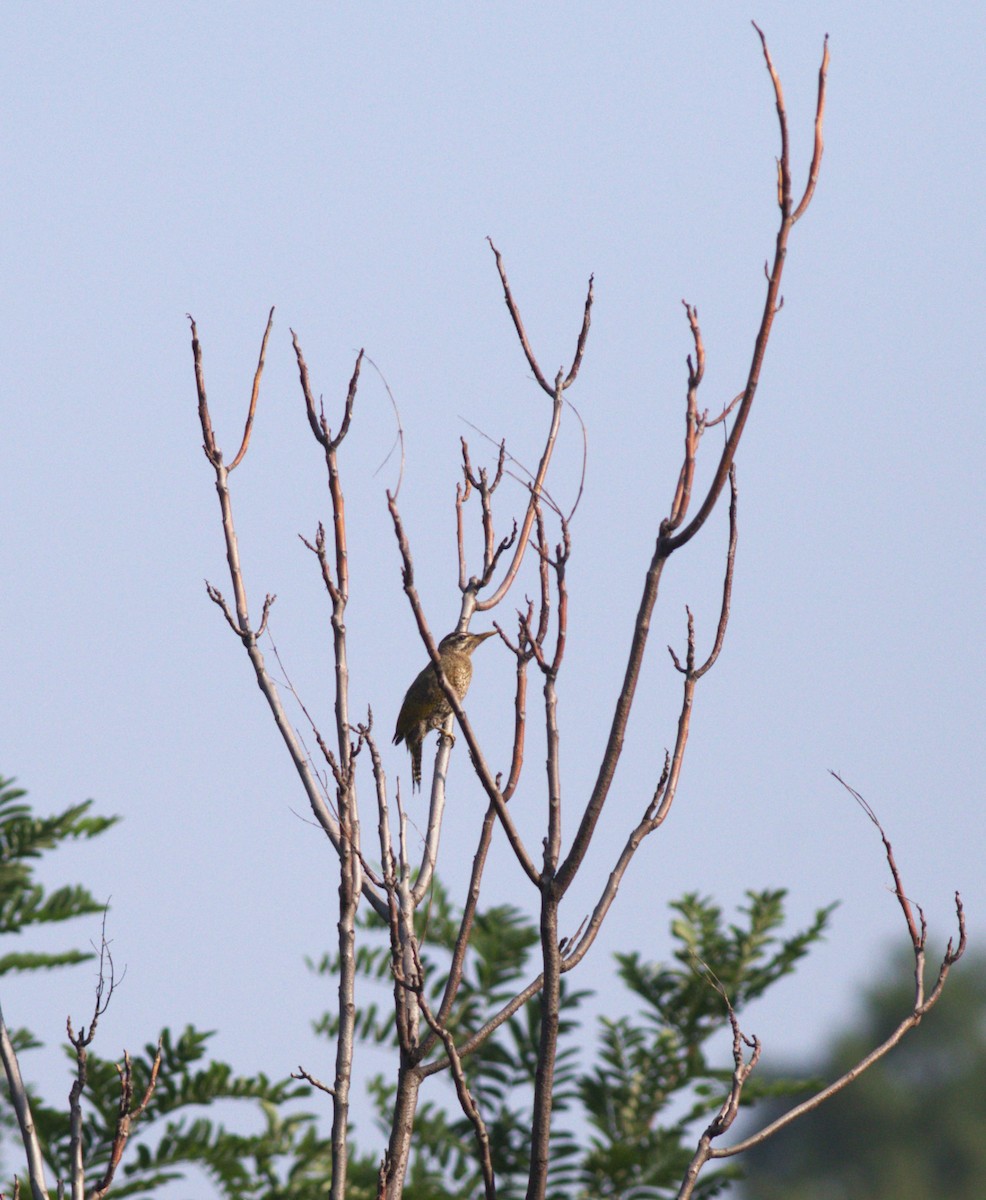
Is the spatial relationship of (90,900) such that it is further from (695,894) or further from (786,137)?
(786,137)

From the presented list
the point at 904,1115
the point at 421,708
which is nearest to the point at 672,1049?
the point at 421,708

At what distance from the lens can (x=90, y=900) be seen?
8.91 m

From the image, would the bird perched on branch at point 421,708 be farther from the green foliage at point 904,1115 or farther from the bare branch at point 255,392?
the green foliage at point 904,1115

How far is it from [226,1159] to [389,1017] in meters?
1.56

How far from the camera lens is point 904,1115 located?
208 ft

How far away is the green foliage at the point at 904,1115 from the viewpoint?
61969 millimetres

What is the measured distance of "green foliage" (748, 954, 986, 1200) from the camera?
203 feet

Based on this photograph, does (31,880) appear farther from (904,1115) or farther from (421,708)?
(904,1115)

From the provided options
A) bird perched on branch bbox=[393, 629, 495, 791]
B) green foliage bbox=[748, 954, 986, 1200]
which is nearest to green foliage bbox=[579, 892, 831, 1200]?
bird perched on branch bbox=[393, 629, 495, 791]

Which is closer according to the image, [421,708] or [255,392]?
[255,392]

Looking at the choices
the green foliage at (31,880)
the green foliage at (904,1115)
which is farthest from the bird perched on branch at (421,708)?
the green foliage at (904,1115)

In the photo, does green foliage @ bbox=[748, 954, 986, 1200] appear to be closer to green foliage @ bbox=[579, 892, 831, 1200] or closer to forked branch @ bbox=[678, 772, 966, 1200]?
green foliage @ bbox=[579, 892, 831, 1200]

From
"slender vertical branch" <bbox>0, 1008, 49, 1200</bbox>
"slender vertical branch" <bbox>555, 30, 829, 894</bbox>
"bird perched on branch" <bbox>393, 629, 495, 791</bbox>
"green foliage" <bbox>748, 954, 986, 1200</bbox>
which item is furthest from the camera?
"green foliage" <bbox>748, 954, 986, 1200</bbox>

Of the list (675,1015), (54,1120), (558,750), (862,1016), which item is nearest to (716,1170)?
(675,1015)
